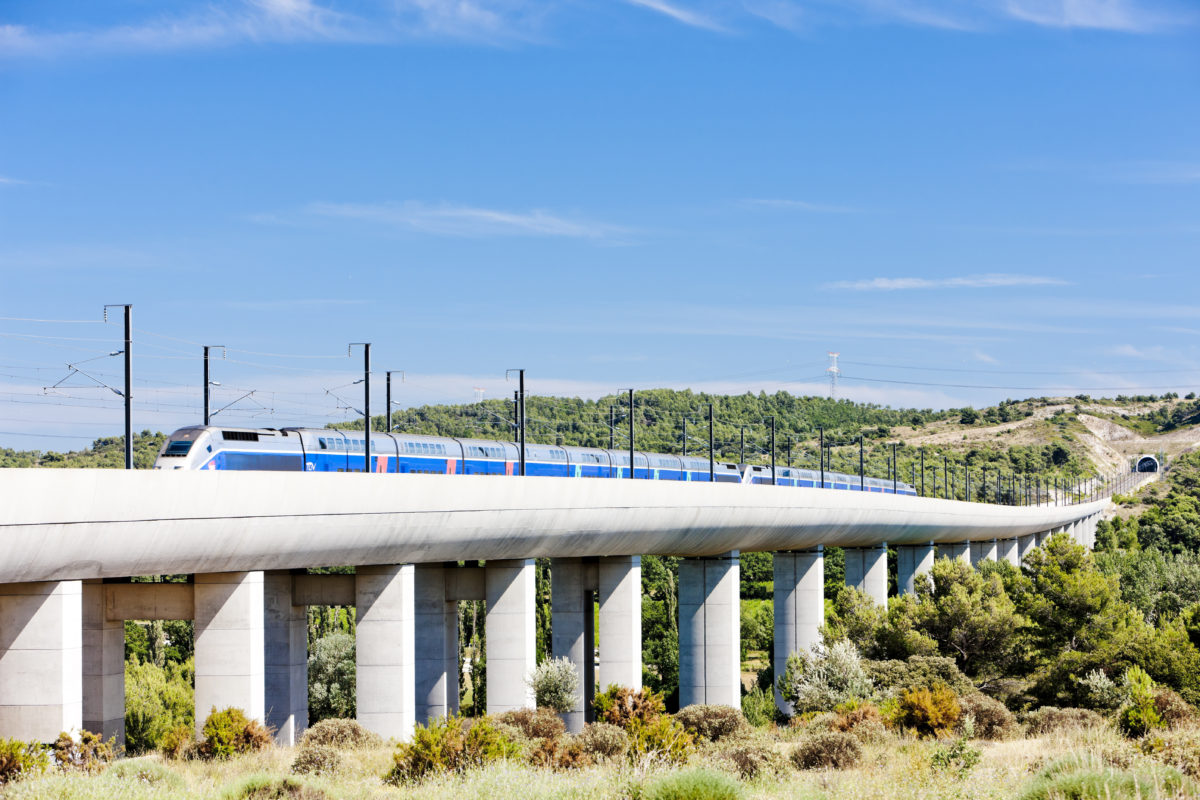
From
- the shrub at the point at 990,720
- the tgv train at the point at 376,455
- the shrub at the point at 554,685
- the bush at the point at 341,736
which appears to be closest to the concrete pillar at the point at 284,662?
the tgv train at the point at 376,455

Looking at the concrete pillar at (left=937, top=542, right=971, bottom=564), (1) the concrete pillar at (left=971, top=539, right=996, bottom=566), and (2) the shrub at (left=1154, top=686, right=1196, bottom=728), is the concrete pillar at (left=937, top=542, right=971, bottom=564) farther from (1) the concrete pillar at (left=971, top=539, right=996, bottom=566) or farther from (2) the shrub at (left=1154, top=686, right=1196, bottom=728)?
(2) the shrub at (left=1154, top=686, right=1196, bottom=728)

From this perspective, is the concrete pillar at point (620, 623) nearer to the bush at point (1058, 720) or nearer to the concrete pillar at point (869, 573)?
the bush at point (1058, 720)

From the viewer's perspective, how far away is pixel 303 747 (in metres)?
28.1

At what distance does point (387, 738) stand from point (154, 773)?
1072 cm

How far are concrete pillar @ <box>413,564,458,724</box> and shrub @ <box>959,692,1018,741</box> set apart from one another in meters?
16.4

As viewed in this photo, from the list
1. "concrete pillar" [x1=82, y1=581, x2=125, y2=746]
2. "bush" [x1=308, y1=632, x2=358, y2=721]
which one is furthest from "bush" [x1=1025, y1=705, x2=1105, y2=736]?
"bush" [x1=308, y1=632, x2=358, y2=721]

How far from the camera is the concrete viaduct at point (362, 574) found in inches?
974

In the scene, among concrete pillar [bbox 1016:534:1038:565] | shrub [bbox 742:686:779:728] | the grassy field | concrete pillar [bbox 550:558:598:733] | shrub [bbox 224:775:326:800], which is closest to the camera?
the grassy field

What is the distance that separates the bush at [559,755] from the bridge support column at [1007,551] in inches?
3597

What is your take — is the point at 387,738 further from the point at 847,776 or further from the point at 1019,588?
the point at 1019,588

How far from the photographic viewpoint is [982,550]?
344ft

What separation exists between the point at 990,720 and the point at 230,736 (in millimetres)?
18340

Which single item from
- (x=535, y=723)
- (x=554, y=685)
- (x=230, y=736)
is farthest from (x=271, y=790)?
(x=554, y=685)

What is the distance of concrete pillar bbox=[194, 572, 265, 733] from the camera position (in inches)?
1170
